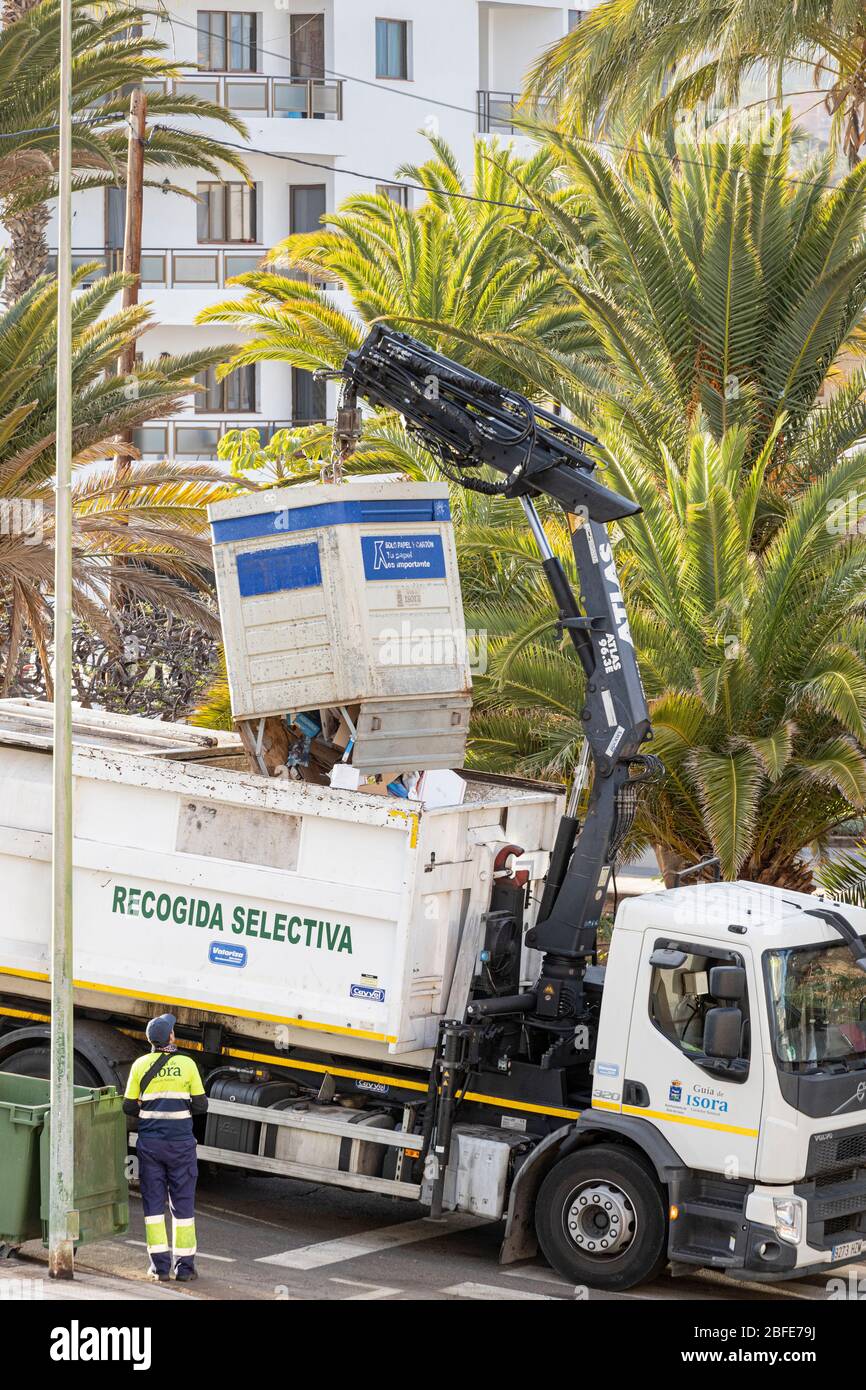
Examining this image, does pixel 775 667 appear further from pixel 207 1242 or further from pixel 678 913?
pixel 207 1242

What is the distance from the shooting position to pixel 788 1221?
8.95 m

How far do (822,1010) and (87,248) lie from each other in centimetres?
3099

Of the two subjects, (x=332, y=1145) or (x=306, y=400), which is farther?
(x=306, y=400)

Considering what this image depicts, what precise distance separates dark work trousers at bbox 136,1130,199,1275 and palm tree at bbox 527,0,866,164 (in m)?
13.4

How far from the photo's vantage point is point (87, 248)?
121ft

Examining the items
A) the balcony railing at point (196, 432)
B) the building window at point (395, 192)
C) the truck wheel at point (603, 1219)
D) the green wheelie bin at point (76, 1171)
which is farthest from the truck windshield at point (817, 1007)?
the building window at point (395, 192)

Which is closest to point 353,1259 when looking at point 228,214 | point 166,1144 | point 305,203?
point 166,1144

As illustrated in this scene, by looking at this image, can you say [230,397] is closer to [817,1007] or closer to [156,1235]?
[156,1235]

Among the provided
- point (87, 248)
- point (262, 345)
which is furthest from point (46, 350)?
point (87, 248)

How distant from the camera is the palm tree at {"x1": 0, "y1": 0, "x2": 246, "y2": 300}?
64.2 feet

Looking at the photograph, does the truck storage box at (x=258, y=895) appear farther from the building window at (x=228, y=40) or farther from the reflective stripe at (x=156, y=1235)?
the building window at (x=228, y=40)

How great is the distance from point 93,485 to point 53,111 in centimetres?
637

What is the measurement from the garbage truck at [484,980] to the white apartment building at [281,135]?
85.4 feet

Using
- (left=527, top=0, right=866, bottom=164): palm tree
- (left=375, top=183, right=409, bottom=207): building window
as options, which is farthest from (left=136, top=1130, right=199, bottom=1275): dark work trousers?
(left=375, top=183, right=409, bottom=207): building window
